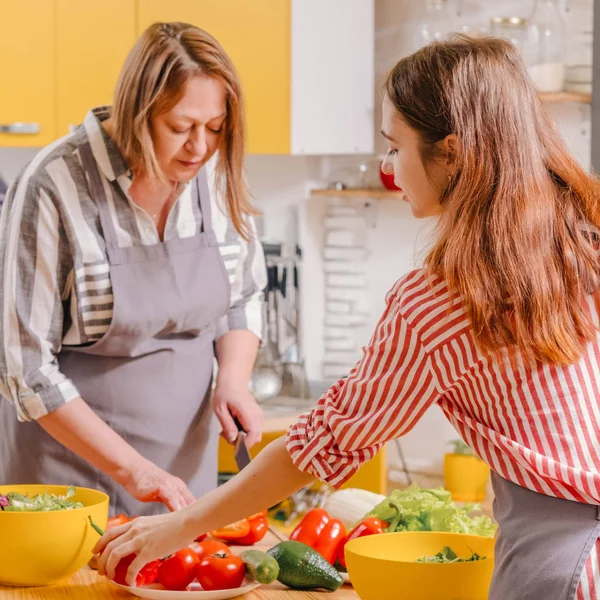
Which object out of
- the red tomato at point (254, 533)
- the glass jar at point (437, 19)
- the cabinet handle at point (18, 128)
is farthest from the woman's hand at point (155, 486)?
the glass jar at point (437, 19)

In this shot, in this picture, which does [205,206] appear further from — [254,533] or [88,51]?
[88,51]

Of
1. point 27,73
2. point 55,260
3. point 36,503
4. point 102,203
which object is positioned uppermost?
point 27,73

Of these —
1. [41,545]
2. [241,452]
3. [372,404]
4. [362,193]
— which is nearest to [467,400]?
[372,404]

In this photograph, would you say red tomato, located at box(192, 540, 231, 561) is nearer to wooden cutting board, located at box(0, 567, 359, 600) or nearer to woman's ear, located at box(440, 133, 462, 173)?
wooden cutting board, located at box(0, 567, 359, 600)

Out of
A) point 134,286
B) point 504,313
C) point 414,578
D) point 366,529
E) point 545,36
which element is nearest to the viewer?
point 504,313

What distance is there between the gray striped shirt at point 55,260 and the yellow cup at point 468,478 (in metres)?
1.75

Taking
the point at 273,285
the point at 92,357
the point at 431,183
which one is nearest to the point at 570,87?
the point at 273,285

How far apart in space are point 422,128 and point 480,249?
0.17m

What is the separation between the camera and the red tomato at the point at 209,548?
1.50 meters

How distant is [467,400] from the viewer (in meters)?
1.17

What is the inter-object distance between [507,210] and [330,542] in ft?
2.29

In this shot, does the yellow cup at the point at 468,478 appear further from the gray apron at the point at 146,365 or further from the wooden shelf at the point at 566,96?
the gray apron at the point at 146,365

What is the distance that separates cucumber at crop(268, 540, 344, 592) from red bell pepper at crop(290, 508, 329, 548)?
0.10 meters

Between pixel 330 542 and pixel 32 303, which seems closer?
pixel 330 542
